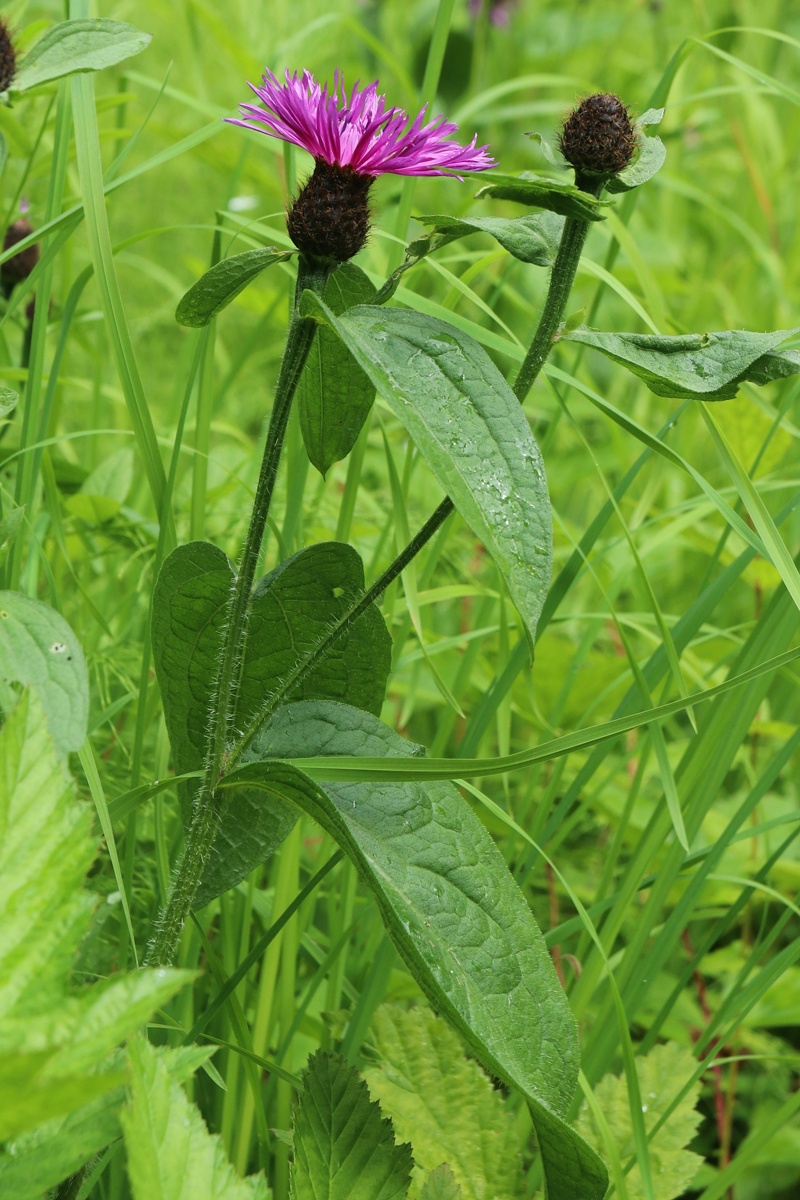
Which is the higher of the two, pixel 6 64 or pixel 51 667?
pixel 6 64

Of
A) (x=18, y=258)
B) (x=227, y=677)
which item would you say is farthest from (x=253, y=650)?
(x=18, y=258)

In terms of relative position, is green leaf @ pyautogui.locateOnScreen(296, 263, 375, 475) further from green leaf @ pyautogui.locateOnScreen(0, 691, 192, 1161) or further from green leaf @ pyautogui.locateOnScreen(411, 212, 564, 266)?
green leaf @ pyautogui.locateOnScreen(0, 691, 192, 1161)

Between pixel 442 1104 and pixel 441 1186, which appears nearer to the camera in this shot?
pixel 441 1186

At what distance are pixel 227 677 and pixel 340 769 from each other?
0.09 metres

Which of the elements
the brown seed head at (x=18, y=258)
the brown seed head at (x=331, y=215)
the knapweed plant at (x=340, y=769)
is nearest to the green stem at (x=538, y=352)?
the knapweed plant at (x=340, y=769)

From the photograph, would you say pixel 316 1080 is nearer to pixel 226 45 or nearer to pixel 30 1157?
pixel 30 1157

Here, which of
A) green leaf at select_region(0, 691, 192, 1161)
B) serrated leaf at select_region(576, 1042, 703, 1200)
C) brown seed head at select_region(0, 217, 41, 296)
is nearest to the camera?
green leaf at select_region(0, 691, 192, 1161)

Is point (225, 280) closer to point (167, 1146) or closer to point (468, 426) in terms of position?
point (468, 426)

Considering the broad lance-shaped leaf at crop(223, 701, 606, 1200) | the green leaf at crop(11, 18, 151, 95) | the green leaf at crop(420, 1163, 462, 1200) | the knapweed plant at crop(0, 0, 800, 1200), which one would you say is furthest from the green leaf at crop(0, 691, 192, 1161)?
the green leaf at crop(11, 18, 151, 95)

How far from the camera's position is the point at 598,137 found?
58 centimetres

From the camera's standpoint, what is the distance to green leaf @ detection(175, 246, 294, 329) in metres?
0.58

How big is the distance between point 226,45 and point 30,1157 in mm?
1418

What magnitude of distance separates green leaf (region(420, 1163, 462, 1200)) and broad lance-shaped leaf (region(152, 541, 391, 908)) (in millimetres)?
198

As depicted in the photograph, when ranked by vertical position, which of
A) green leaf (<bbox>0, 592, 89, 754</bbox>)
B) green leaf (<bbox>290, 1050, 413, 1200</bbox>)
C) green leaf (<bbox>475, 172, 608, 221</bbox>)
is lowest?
green leaf (<bbox>290, 1050, 413, 1200</bbox>)
